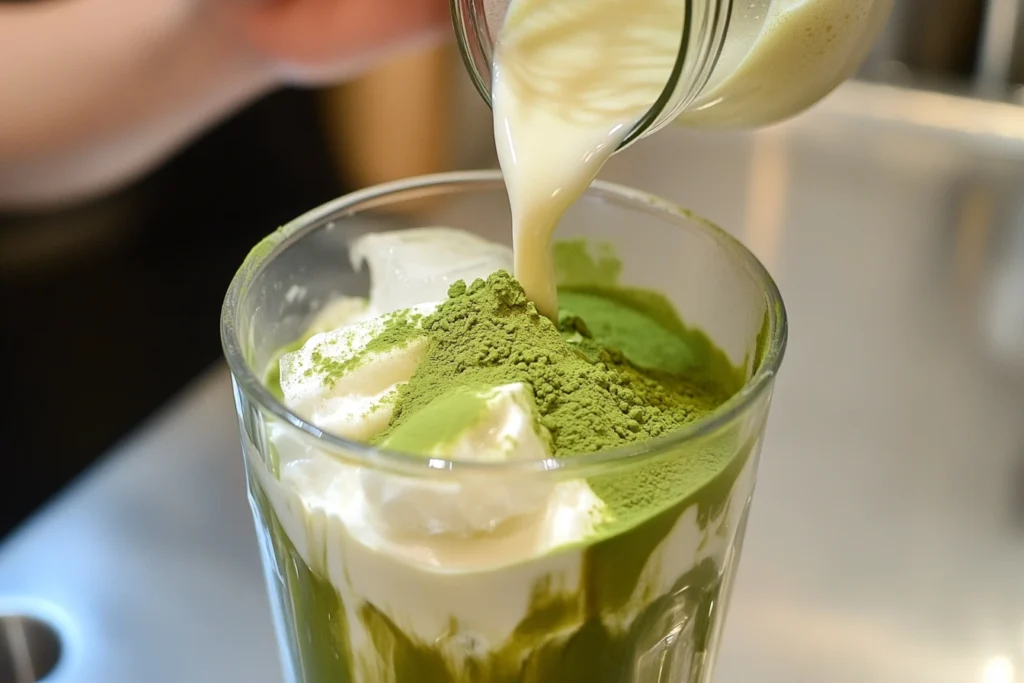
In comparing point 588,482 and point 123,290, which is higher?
point 588,482

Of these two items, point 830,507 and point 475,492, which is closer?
point 475,492

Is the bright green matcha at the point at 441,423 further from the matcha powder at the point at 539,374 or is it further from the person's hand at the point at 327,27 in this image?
the person's hand at the point at 327,27

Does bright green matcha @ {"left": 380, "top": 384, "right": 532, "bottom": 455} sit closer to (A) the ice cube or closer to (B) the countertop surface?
(A) the ice cube

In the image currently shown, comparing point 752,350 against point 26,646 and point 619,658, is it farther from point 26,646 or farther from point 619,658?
point 26,646

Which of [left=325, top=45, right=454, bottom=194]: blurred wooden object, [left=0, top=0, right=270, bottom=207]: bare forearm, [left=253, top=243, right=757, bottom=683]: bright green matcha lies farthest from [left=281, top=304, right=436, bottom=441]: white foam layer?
[left=325, top=45, right=454, bottom=194]: blurred wooden object

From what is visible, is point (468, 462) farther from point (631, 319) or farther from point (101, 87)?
point (101, 87)

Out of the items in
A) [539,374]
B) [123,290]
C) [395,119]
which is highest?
[539,374]

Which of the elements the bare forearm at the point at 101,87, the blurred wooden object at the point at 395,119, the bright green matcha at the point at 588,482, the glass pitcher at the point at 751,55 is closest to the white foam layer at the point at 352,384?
the bright green matcha at the point at 588,482

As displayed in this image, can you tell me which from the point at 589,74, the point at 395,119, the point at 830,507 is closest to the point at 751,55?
the point at 589,74
